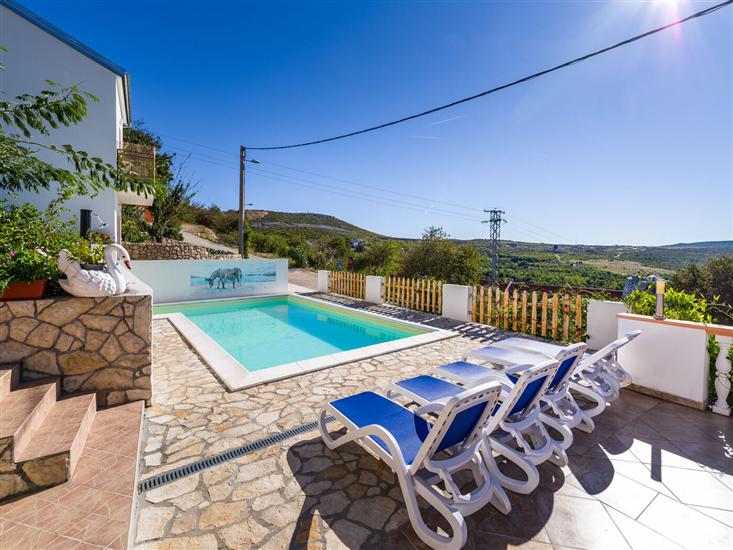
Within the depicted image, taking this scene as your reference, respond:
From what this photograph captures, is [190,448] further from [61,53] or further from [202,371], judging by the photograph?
[61,53]

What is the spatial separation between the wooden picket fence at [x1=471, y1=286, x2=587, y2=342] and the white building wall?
10200 millimetres

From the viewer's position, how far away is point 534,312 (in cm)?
742

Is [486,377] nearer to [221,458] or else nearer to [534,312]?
[221,458]

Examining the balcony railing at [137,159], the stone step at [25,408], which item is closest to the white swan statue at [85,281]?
the stone step at [25,408]

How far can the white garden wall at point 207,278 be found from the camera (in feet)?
38.0

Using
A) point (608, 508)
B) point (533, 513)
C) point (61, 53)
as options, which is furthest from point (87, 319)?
point (61, 53)

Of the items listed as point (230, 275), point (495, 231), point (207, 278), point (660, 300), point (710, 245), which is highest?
point (495, 231)

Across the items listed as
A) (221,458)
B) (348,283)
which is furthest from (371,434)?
(348,283)

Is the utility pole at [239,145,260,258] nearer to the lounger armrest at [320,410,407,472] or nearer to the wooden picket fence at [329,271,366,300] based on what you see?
the wooden picket fence at [329,271,366,300]

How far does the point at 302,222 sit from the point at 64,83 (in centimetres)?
4156

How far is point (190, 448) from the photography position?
9.74 ft

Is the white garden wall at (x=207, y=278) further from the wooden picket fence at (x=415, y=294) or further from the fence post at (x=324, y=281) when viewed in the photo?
the wooden picket fence at (x=415, y=294)

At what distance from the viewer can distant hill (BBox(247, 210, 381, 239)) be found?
1856 inches

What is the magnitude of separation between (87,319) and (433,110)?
304 inches
